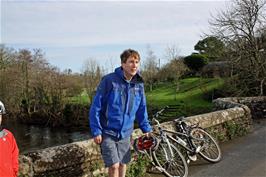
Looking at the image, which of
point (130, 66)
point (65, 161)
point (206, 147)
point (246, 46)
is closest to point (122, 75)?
point (130, 66)

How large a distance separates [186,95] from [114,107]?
32218 mm

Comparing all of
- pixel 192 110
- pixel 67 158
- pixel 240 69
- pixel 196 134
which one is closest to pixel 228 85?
pixel 240 69

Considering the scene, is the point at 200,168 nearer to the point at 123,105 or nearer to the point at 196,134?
the point at 196,134

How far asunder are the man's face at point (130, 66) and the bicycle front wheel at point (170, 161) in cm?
178

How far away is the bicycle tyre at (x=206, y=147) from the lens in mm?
6820

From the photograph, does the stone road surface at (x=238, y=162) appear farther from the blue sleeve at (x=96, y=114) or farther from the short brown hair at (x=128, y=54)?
the short brown hair at (x=128, y=54)

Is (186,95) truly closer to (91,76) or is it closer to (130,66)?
(91,76)

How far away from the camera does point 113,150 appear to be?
14.6 ft

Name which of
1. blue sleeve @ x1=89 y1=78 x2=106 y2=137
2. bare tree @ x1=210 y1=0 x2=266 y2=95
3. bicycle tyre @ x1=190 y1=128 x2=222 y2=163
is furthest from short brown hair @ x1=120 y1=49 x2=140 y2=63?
bare tree @ x1=210 y1=0 x2=266 y2=95

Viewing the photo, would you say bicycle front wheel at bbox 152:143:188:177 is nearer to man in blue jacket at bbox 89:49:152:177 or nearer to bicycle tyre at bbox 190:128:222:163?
bicycle tyre at bbox 190:128:222:163

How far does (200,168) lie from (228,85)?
1962 cm

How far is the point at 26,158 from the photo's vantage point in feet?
15.8

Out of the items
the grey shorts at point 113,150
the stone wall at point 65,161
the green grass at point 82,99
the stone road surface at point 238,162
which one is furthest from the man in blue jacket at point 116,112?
the green grass at point 82,99

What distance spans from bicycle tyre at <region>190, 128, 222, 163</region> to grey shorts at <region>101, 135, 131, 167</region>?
2458 mm
